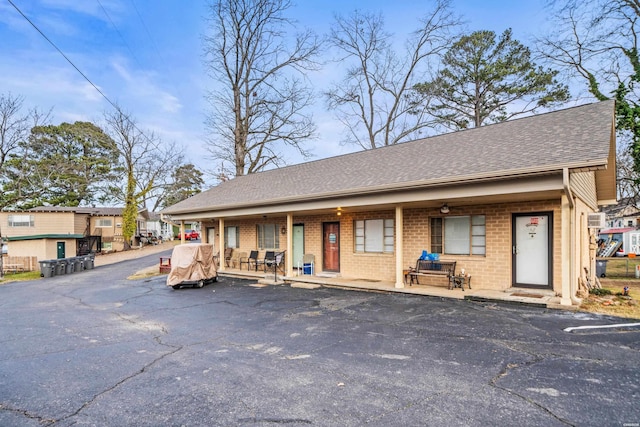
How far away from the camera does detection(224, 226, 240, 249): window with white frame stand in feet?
52.6

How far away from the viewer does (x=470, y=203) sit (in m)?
9.22

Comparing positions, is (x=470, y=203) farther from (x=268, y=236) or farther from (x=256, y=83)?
(x=256, y=83)

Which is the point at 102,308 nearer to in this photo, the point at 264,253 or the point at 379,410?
the point at 264,253

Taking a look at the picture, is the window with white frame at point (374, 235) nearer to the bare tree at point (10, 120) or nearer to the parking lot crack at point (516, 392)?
the parking lot crack at point (516, 392)

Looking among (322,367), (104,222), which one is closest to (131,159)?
(104,222)

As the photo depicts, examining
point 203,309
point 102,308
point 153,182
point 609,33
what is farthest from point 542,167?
point 153,182

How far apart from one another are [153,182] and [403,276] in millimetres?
29658

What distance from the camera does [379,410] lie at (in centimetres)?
327

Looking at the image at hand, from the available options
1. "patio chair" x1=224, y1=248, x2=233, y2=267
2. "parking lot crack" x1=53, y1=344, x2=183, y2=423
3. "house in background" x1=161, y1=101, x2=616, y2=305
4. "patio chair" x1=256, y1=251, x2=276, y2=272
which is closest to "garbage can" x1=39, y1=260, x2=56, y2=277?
"patio chair" x1=224, y1=248, x2=233, y2=267

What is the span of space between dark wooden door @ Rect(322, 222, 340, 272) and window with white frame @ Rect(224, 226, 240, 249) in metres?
5.05

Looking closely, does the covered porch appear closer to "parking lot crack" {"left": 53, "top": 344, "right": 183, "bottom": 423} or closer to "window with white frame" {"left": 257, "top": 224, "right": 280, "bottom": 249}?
"window with white frame" {"left": 257, "top": 224, "right": 280, "bottom": 249}

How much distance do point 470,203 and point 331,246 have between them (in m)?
5.19

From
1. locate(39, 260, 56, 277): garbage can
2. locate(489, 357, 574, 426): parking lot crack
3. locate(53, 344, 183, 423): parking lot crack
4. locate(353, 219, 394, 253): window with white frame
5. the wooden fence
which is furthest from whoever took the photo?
the wooden fence

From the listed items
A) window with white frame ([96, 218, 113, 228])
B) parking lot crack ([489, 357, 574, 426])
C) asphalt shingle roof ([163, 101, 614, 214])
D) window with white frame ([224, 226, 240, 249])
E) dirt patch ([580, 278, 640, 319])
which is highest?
asphalt shingle roof ([163, 101, 614, 214])
